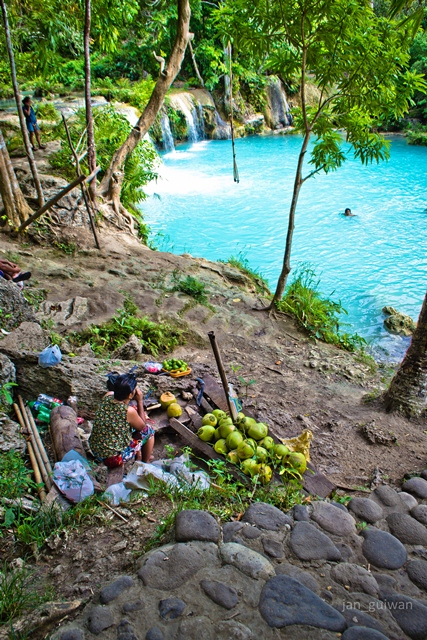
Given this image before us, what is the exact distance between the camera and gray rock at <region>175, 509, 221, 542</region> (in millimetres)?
2443

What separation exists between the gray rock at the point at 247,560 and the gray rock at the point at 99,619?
0.65 metres

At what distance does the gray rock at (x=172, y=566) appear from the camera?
7.03ft

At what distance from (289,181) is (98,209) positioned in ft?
34.4

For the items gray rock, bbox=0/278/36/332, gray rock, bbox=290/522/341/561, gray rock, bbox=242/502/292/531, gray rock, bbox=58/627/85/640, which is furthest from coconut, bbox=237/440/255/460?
gray rock, bbox=0/278/36/332

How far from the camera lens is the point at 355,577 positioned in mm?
2305

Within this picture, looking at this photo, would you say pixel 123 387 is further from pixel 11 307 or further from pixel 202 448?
pixel 11 307

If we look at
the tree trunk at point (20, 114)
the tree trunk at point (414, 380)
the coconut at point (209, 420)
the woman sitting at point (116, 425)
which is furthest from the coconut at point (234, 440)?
the tree trunk at point (20, 114)

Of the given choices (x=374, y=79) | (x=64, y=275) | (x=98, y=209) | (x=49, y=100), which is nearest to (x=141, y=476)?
(x=64, y=275)

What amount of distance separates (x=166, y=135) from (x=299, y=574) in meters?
20.6

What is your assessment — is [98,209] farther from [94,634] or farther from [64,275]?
[94,634]

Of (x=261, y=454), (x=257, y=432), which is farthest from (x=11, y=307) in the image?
(x=261, y=454)

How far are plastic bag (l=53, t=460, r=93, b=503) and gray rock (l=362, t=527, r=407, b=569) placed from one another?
1927 mm

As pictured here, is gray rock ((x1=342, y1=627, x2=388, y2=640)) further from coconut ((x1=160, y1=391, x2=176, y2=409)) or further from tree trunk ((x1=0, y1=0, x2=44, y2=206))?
tree trunk ((x1=0, y1=0, x2=44, y2=206))

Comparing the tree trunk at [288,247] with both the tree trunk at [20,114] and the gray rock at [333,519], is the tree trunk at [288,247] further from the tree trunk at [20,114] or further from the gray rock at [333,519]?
the tree trunk at [20,114]
